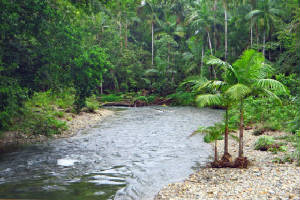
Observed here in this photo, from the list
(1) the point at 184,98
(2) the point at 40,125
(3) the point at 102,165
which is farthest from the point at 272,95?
(1) the point at 184,98

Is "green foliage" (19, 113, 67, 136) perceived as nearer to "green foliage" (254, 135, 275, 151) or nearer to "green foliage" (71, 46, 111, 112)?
"green foliage" (71, 46, 111, 112)

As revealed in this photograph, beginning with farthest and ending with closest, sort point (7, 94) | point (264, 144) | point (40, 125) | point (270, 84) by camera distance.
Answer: point (40, 125), point (264, 144), point (7, 94), point (270, 84)

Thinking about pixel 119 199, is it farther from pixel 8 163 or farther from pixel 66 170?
pixel 8 163

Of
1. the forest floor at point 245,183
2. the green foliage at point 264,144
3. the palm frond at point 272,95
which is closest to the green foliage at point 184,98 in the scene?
the green foliage at point 264,144

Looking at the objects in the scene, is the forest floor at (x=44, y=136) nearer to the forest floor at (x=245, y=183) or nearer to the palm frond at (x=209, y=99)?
the forest floor at (x=245, y=183)

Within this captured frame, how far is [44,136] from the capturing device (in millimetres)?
12531

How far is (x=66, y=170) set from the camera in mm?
8086

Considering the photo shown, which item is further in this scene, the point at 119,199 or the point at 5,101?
the point at 5,101

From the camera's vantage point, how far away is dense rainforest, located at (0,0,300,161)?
8.75 metres

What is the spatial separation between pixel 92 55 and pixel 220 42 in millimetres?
25574

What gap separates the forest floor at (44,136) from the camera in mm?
11238

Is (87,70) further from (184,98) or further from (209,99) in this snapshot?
(184,98)

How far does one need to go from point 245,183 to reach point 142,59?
117 feet

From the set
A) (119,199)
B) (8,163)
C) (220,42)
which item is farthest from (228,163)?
(220,42)
